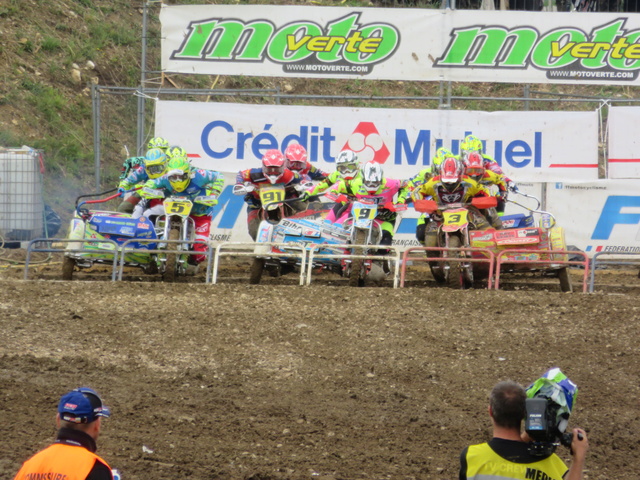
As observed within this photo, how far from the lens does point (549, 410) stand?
4.50m

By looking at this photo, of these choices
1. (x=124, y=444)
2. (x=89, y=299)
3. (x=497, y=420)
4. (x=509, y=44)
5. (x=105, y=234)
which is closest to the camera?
(x=497, y=420)

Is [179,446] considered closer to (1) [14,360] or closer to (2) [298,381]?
(2) [298,381]

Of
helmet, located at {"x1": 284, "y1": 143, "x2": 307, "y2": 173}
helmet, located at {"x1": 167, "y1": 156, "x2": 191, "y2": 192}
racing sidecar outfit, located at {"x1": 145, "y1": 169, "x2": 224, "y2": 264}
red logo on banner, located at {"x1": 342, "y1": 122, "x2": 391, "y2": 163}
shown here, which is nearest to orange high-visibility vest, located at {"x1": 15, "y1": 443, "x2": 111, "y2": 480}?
helmet, located at {"x1": 167, "y1": 156, "x2": 191, "y2": 192}

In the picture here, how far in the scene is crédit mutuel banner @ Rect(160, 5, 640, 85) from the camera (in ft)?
52.9

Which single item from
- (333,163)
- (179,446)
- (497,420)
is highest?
(333,163)

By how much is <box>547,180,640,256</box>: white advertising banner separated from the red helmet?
3.51 metres

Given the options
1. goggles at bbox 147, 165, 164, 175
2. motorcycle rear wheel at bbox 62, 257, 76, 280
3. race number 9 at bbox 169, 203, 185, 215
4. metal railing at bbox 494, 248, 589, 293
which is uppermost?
goggles at bbox 147, 165, 164, 175

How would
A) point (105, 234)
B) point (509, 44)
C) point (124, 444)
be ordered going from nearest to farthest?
point (124, 444), point (105, 234), point (509, 44)

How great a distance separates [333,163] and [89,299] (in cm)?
592

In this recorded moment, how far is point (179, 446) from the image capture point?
762 cm

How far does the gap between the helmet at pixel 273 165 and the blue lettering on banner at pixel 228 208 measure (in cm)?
277

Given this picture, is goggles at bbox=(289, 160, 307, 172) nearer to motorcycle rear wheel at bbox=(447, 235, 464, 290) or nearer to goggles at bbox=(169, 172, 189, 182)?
goggles at bbox=(169, 172, 189, 182)

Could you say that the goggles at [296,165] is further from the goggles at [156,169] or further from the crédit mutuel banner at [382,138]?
the crédit mutuel banner at [382,138]

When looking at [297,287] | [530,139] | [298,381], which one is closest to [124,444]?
[298,381]
